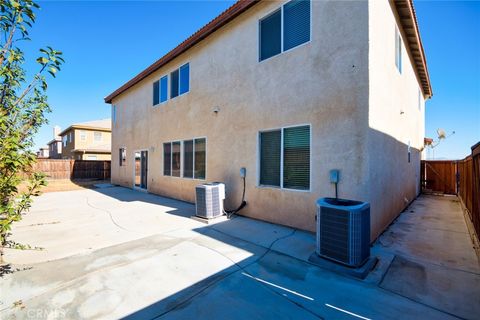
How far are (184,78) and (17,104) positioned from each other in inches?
261

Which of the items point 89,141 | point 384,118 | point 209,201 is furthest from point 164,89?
point 89,141

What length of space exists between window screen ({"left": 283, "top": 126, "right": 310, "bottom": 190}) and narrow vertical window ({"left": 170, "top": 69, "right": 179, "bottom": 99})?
20.8 ft

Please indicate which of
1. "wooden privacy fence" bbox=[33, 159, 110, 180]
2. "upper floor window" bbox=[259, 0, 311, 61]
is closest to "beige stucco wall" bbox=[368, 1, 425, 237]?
"upper floor window" bbox=[259, 0, 311, 61]

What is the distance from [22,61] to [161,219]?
15.4 feet

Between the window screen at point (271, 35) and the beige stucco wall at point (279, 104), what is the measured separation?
0.19m

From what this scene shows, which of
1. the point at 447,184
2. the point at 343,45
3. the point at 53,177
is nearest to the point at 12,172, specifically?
the point at 343,45

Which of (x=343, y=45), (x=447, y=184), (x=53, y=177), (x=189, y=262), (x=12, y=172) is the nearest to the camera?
(x=12, y=172)

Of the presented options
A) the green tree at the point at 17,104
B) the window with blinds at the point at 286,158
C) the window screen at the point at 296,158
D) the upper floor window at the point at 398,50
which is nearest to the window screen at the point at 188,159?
the window with blinds at the point at 286,158

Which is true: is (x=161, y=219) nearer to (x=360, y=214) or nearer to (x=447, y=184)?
(x=360, y=214)

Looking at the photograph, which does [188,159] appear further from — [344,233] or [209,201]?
[344,233]

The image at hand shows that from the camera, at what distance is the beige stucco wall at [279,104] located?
451cm

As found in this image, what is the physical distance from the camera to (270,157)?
236 inches

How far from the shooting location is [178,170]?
9.52m

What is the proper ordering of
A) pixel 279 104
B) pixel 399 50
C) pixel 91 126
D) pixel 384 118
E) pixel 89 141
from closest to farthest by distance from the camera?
1. pixel 384 118
2. pixel 279 104
3. pixel 399 50
4. pixel 91 126
5. pixel 89 141
